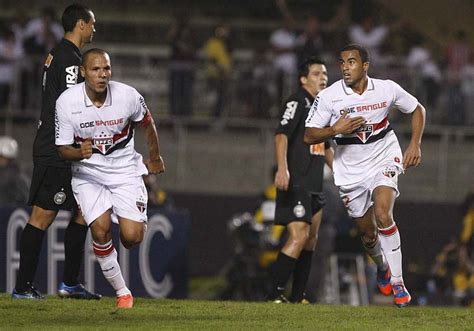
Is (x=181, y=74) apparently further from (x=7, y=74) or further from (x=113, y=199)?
(x=113, y=199)

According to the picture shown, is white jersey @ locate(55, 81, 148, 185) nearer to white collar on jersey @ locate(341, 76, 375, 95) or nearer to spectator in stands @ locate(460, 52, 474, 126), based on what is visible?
white collar on jersey @ locate(341, 76, 375, 95)

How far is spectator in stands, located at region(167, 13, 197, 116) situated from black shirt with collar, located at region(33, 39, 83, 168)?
9806 mm

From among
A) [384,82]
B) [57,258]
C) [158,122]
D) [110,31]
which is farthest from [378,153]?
[110,31]

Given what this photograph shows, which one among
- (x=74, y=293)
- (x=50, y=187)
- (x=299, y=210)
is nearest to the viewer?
(x=50, y=187)

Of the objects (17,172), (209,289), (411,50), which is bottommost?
(209,289)

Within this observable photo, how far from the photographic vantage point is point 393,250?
1217cm

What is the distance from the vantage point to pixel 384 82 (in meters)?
12.2

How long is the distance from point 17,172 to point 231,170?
5850 mm

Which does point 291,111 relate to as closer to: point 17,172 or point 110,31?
point 17,172

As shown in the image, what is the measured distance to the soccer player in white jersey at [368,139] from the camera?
1202 cm

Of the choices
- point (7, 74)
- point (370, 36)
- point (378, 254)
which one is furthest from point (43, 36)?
point (378, 254)

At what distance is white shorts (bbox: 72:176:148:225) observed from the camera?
37.8 ft

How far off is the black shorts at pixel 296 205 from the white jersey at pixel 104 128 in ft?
7.16

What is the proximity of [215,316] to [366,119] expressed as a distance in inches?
85.5
